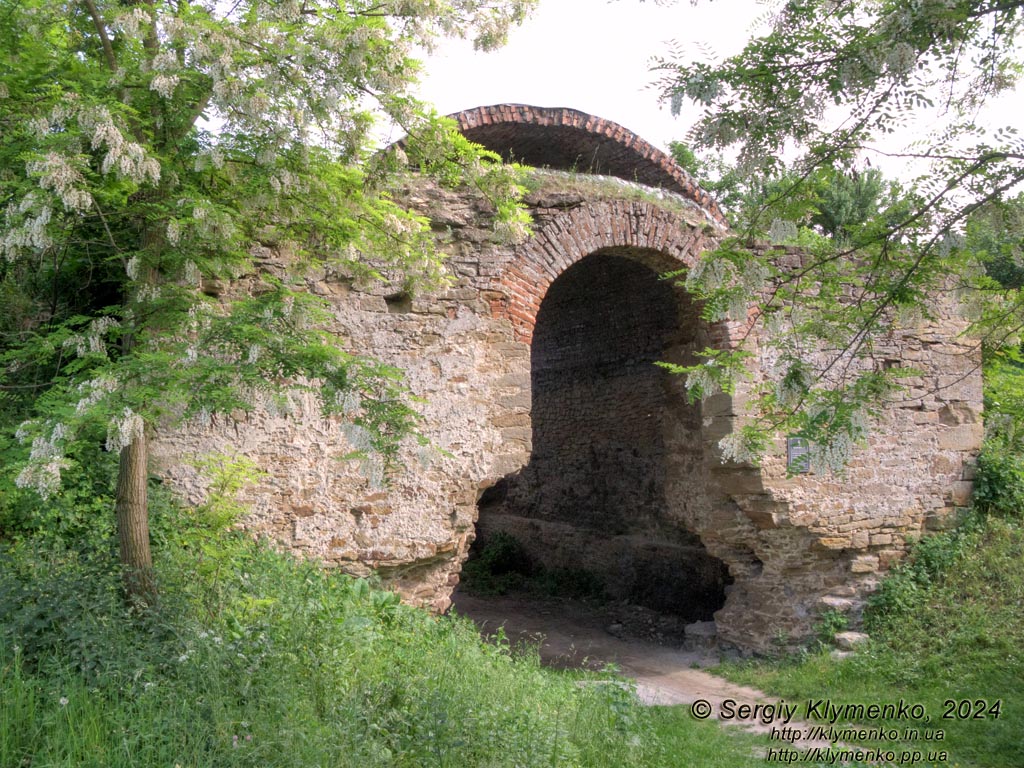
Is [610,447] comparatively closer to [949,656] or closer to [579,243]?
[579,243]

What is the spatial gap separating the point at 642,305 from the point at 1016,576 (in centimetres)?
A: 446

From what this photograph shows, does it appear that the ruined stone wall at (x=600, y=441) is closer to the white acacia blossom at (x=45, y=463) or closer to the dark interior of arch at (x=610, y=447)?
the dark interior of arch at (x=610, y=447)

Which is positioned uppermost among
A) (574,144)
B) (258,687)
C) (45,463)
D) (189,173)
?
(574,144)

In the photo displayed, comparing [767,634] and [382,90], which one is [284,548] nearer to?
[382,90]

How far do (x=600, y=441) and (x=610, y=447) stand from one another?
0.67 ft

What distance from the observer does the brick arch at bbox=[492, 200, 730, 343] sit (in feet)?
20.6

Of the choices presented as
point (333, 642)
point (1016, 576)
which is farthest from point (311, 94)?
point (1016, 576)

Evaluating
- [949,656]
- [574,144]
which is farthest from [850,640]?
[574,144]

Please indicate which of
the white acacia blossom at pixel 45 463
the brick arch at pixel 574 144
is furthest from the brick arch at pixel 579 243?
the white acacia blossom at pixel 45 463

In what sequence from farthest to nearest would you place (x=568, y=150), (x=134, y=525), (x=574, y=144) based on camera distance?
(x=568, y=150) < (x=574, y=144) < (x=134, y=525)

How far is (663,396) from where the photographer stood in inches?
350

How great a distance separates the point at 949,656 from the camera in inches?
246

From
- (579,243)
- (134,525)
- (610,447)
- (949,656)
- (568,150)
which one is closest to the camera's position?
(134,525)

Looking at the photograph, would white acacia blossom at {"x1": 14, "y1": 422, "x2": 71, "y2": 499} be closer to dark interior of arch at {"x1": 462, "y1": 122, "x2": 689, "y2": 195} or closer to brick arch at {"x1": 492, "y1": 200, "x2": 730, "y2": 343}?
brick arch at {"x1": 492, "y1": 200, "x2": 730, "y2": 343}
